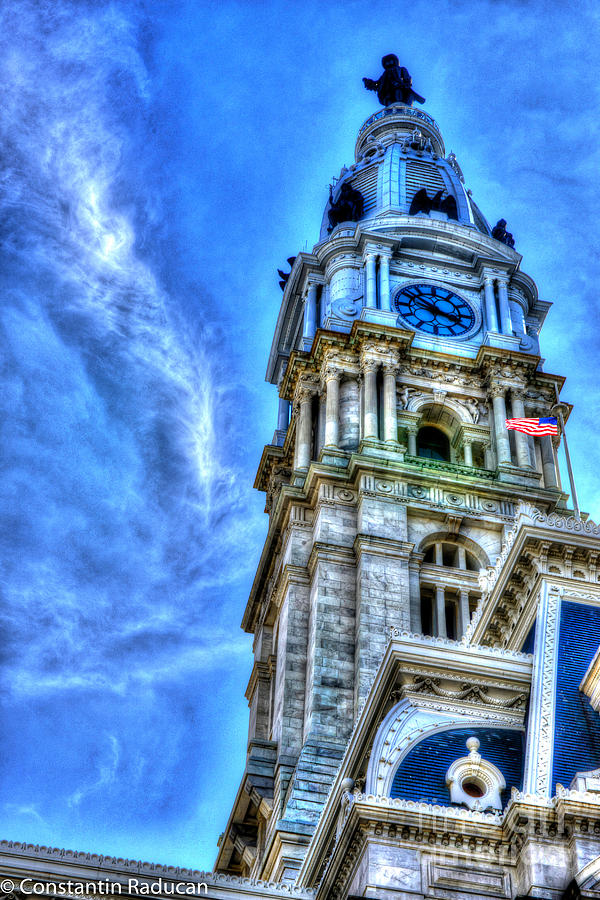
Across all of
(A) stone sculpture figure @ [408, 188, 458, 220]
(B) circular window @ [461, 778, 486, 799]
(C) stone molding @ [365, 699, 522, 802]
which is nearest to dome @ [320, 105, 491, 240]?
(A) stone sculpture figure @ [408, 188, 458, 220]

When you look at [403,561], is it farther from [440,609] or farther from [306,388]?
[306,388]

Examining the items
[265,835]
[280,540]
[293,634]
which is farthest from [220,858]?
[280,540]

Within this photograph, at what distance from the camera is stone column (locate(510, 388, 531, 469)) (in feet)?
227

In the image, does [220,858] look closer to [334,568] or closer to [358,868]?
[334,568]

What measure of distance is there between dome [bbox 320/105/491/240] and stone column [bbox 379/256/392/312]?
317cm

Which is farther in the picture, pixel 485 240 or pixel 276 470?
pixel 485 240

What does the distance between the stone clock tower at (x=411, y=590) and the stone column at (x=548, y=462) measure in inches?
5.8

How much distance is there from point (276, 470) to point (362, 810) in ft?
144

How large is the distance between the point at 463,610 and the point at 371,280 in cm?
2222

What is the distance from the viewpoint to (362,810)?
32844mm

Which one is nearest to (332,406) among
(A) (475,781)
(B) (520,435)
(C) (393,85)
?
(B) (520,435)

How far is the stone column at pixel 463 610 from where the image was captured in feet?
199

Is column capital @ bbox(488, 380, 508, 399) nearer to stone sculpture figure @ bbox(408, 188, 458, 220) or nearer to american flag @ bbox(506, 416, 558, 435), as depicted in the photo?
american flag @ bbox(506, 416, 558, 435)

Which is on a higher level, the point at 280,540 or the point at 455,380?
the point at 455,380
